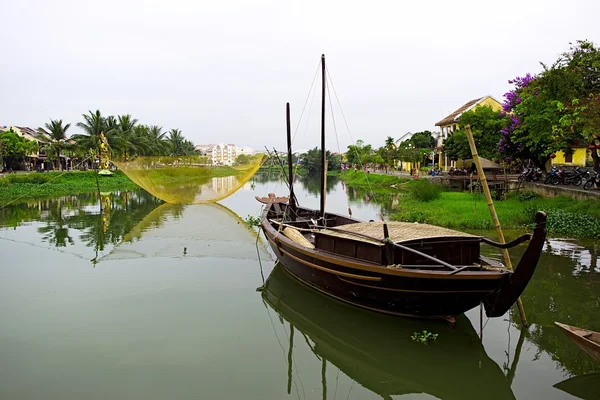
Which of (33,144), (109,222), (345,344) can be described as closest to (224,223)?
(109,222)

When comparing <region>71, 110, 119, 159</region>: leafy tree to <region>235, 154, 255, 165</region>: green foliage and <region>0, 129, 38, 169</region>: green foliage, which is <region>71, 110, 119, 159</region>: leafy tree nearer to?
<region>0, 129, 38, 169</region>: green foliage

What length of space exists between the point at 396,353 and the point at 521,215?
9.71 meters

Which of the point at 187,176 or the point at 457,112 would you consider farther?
the point at 457,112

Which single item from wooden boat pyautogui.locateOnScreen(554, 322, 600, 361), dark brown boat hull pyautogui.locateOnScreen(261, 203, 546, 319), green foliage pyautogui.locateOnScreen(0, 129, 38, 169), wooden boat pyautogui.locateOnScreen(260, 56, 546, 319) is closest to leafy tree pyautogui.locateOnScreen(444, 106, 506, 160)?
wooden boat pyautogui.locateOnScreen(260, 56, 546, 319)

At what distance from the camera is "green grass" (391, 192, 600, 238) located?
38.3 feet

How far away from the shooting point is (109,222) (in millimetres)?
15875

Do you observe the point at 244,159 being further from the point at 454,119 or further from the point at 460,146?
the point at 454,119

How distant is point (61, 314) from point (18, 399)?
2426mm

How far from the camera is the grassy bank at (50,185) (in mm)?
24172

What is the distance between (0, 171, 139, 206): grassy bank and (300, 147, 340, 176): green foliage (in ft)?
121

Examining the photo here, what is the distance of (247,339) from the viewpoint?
6055 mm

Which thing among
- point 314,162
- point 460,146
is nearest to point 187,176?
point 460,146

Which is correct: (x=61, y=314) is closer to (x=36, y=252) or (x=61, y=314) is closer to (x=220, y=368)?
(x=220, y=368)

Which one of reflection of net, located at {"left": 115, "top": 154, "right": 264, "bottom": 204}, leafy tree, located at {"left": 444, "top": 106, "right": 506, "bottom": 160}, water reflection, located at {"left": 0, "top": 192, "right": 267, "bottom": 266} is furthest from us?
leafy tree, located at {"left": 444, "top": 106, "right": 506, "bottom": 160}
